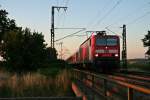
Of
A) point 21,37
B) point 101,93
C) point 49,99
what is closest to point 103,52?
point 21,37

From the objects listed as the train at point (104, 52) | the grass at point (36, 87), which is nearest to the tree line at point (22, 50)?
the train at point (104, 52)

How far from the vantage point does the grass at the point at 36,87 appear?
23.4 m

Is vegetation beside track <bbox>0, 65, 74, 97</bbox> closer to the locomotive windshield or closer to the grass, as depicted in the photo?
the grass

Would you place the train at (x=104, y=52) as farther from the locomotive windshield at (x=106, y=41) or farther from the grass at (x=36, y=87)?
the grass at (x=36, y=87)

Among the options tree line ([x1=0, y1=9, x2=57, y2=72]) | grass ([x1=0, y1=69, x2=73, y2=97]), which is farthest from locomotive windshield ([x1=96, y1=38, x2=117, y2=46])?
grass ([x1=0, y1=69, x2=73, y2=97])

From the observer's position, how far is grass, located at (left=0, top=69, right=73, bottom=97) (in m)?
23.4

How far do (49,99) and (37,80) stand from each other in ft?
32.0

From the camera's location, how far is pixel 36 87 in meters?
25.7

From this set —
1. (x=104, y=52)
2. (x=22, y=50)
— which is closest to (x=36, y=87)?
(x=22, y=50)

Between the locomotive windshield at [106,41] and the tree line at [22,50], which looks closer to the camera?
the tree line at [22,50]

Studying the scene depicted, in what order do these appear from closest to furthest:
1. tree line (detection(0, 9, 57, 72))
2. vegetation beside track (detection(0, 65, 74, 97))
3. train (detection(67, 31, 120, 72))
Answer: vegetation beside track (detection(0, 65, 74, 97))
tree line (detection(0, 9, 57, 72))
train (detection(67, 31, 120, 72))

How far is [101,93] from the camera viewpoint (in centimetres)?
1284

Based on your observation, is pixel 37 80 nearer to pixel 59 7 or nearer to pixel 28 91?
pixel 28 91

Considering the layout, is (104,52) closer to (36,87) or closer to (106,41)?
(106,41)
